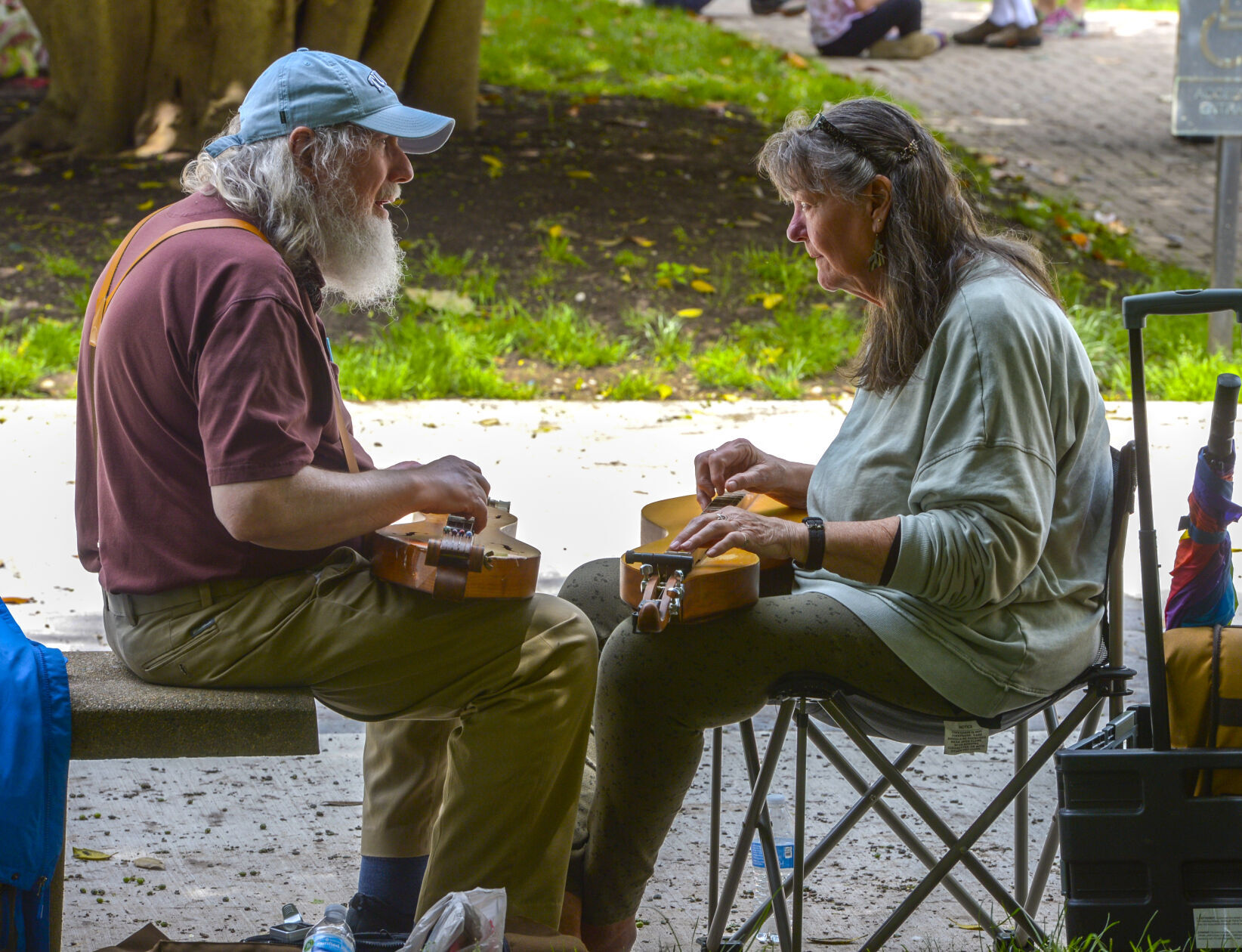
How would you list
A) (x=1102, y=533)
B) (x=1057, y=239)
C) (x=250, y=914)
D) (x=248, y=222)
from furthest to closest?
(x=1057, y=239) < (x=250, y=914) < (x=1102, y=533) < (x=248, y=222)

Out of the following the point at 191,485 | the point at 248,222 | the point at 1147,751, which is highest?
the point at 248,222

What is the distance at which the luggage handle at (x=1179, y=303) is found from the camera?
2162 mm

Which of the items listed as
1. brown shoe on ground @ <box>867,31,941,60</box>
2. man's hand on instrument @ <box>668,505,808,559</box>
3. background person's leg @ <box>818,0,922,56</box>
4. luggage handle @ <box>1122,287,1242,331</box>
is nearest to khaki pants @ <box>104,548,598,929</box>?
man's hand on instrument @ <box>668,505,808,559</box>

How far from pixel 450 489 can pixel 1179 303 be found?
1185 mm

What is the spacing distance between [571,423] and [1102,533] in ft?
11.9

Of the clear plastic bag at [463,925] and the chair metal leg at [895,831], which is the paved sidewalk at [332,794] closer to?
the chair metal leg at [895,831]

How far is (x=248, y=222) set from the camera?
240 cm

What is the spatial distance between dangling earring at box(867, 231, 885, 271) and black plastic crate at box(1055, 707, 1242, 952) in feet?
2.95

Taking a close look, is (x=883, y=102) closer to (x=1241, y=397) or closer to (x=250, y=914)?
(x=250, y=914)

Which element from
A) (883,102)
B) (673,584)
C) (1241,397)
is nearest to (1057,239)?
(1241,397)

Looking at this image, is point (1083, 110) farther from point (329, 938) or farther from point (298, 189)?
point (329, 938)

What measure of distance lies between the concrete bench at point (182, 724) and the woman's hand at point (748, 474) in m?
0.93

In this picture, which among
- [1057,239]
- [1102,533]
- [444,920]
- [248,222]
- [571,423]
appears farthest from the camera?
[1057,239]

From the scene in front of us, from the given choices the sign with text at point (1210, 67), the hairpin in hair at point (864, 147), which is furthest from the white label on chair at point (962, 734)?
the sign with text at point (1210, 67)
